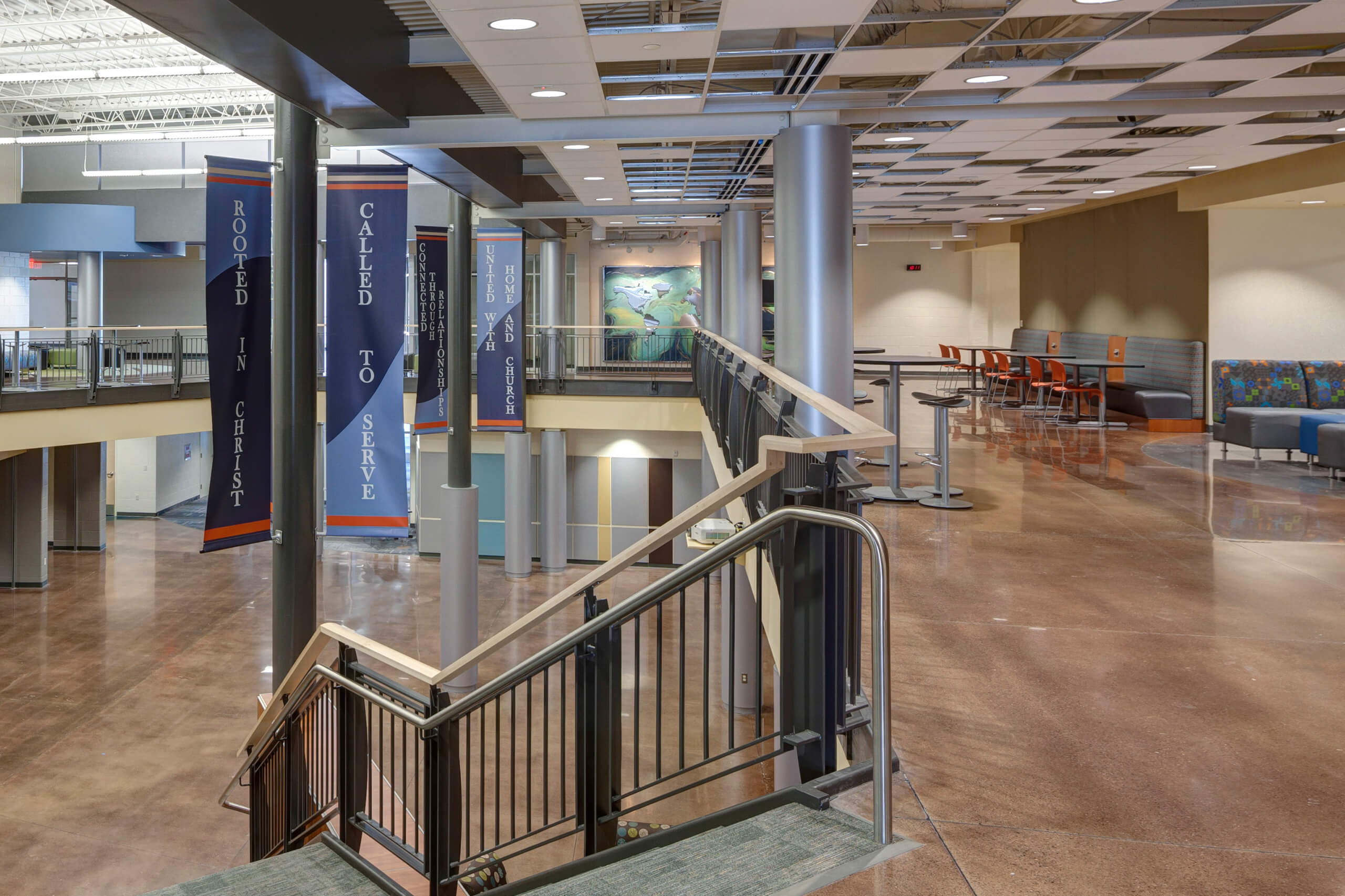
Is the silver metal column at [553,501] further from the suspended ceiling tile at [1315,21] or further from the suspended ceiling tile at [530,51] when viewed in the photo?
the suspended ceiling tile at [1315,21]

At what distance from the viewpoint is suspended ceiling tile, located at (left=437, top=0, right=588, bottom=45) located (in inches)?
188

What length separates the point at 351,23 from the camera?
5.49 meters

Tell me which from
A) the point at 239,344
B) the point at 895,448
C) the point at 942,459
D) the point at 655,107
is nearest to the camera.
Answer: the point at 239,344

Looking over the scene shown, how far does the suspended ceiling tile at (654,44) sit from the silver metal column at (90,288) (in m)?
21.1

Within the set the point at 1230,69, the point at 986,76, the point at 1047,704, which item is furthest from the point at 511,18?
the point at 1230,69

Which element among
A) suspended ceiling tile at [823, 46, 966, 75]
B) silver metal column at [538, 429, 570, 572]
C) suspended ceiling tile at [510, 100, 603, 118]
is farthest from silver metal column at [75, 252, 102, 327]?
suspended ceiling tile at [823, 46, 966, 75]

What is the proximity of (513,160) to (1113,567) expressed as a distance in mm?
8143

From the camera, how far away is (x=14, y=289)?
22969mm

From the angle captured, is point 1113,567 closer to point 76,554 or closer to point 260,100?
point 260,100

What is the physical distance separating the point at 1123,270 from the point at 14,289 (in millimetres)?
23912

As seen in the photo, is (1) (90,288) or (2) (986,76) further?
(1) (90,288)

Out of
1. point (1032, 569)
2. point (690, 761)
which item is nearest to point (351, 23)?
point (1032, 569)

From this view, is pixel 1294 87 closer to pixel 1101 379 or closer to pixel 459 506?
pixel 1101 379

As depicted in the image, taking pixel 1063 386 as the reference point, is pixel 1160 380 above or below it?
above
